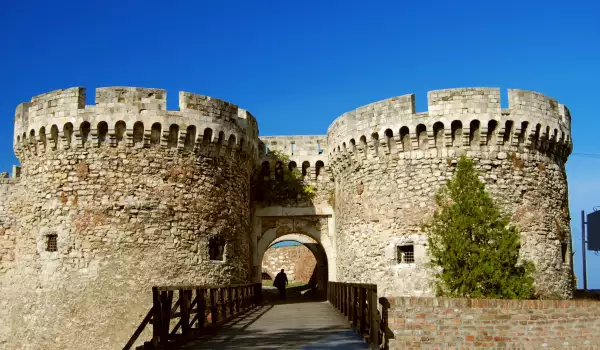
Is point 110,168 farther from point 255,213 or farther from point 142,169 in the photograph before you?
point 255,213

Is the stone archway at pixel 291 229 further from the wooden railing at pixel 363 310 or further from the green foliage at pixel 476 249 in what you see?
the wooden railing at pixel 363 310

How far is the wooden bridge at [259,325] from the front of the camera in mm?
8969

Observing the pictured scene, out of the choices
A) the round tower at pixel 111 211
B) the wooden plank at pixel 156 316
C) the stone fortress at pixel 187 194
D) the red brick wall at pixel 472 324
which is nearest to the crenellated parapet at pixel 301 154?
the stone fortress at pixel 187 194

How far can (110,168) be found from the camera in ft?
52.5

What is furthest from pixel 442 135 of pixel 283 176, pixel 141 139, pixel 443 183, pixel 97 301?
pixel 97 301

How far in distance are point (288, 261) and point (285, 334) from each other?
23.8 metres

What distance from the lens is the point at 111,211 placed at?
15734 mm

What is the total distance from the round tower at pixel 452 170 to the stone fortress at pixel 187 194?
0.03 m

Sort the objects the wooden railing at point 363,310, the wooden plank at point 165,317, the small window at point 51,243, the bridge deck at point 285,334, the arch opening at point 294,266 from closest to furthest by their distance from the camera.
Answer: the wooden plank at point 165,317
the wooden railing at point 363,310
the bridge deck at point 285,334
the small window at point 51,243
the arch opening at point 294,266

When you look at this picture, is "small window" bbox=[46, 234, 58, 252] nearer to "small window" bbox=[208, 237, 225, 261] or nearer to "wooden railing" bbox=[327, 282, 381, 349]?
"small window" bbox=[208, 237, 225, 261]

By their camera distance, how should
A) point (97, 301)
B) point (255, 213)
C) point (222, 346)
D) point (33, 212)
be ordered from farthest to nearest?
point (255, 213)
point (33, 212)
point (97, 301)
point (222, 346)

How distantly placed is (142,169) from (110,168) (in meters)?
0.78

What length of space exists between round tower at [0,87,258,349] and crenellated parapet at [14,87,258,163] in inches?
1.0

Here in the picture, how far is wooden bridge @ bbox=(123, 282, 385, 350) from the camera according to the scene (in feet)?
29.4
